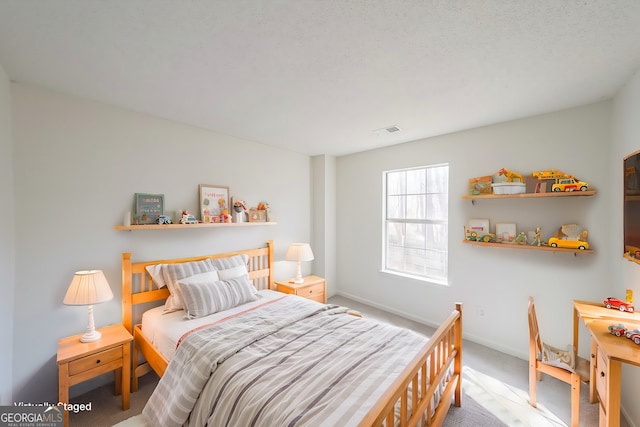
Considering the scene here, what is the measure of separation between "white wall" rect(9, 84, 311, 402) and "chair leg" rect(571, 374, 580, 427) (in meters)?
3.33

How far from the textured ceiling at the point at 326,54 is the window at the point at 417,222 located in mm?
1134

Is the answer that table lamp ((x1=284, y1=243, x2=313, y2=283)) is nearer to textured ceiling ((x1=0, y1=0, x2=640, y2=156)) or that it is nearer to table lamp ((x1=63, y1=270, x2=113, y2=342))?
Result: textured ceiling ((x1=0, y1=0, x2=640, y2=156))

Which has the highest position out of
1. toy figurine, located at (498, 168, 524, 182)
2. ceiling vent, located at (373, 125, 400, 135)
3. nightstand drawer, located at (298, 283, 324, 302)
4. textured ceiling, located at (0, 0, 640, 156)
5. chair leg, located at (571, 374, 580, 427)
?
textured ceiling, located at (0, 0, 640, 156)

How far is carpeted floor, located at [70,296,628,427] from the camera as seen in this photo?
1827mm

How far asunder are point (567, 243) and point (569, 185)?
1.68 feet

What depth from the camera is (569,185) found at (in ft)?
7.34

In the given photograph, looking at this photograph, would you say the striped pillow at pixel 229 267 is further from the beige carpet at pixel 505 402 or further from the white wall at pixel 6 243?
the beige carpet at pixel 505 402

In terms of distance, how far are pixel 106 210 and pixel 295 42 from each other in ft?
7.15

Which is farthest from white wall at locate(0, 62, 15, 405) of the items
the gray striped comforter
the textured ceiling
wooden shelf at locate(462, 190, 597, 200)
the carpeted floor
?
wooden shelf at locate(462, 190, 597, 200)

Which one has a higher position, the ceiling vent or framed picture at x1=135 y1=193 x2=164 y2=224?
the ceiling vent

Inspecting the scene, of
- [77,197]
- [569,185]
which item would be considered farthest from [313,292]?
[569,185]

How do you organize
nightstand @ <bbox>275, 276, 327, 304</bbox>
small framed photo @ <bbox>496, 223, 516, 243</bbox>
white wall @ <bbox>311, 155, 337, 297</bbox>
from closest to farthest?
small framed photo @ <bbox>496, 223, 516, 243</bbox> → nightstand @ <bbox>275, 276, 327, 304</bbox> → white wall @ <bbox>311, 155, 337, 297</bbox>

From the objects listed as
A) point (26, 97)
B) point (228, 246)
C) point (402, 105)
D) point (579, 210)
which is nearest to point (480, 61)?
point (402, 105)

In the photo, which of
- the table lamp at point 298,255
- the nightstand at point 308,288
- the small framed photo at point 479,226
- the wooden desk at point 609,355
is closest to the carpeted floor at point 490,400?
the wooden desk at point 609,355
